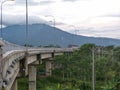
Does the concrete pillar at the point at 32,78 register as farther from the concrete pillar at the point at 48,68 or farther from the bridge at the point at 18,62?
the concrete pillar at the point at 48,68

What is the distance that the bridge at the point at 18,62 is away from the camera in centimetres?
2476

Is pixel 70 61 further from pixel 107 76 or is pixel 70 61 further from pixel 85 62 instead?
pixel 107 76

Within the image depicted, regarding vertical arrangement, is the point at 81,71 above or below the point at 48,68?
above

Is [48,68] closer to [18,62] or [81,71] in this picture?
[81,71]

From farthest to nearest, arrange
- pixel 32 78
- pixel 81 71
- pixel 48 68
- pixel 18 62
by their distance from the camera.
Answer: pixel 48 68 → pixel 81 71 → pixel 32 78 → pixel 18 62

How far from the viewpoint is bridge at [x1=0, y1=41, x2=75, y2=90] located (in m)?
24.8

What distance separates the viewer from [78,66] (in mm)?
101812

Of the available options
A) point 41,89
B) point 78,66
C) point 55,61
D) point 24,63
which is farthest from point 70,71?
point 24,63

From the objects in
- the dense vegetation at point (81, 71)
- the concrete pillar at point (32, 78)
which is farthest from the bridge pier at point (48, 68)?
the concrete pillar at point (32, 78)

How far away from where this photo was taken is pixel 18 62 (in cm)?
4253

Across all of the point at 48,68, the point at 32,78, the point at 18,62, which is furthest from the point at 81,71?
the point at 18,62

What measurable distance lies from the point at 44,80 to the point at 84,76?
42.4ft

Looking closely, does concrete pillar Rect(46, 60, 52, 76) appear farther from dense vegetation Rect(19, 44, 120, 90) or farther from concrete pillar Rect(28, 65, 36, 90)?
concrete pillar Rect(28, 65, 36, 90)

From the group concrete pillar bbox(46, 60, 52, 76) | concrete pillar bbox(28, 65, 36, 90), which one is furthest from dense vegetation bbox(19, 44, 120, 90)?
concrete pillar bbox(28, 65, 36, 90)
